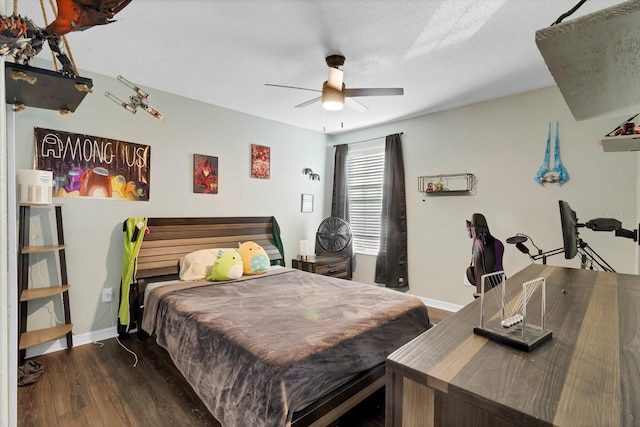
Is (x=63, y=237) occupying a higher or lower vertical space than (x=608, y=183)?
lower

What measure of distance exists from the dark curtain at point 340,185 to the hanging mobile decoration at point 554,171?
2563 mm

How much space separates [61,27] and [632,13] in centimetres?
112

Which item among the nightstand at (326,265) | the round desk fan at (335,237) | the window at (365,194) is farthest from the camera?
the window at (365,194)

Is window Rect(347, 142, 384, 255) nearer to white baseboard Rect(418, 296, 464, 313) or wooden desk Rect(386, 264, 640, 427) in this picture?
white baseboard Rect(418, 296, 464, 313)

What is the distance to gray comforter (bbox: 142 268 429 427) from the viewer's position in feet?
→ 4.90

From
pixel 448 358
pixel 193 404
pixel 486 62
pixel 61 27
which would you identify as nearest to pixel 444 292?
pixel 486 62

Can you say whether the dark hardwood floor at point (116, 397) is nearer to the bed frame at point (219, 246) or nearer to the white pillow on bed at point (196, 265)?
the bed frame at point (219, 246)

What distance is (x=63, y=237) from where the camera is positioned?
8.77 feet

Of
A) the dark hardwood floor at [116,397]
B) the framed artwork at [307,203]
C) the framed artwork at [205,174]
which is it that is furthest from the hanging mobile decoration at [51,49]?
the framed artwork at [307,203]

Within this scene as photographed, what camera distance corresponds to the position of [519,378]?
2.13ft

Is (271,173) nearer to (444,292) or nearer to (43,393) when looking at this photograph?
(444,292)

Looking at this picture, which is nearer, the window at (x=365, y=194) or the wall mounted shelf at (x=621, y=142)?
the wall mounted shelf at (x=621, y=142)

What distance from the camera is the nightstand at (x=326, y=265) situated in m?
4.08

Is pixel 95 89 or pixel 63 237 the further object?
pixel 95 89
